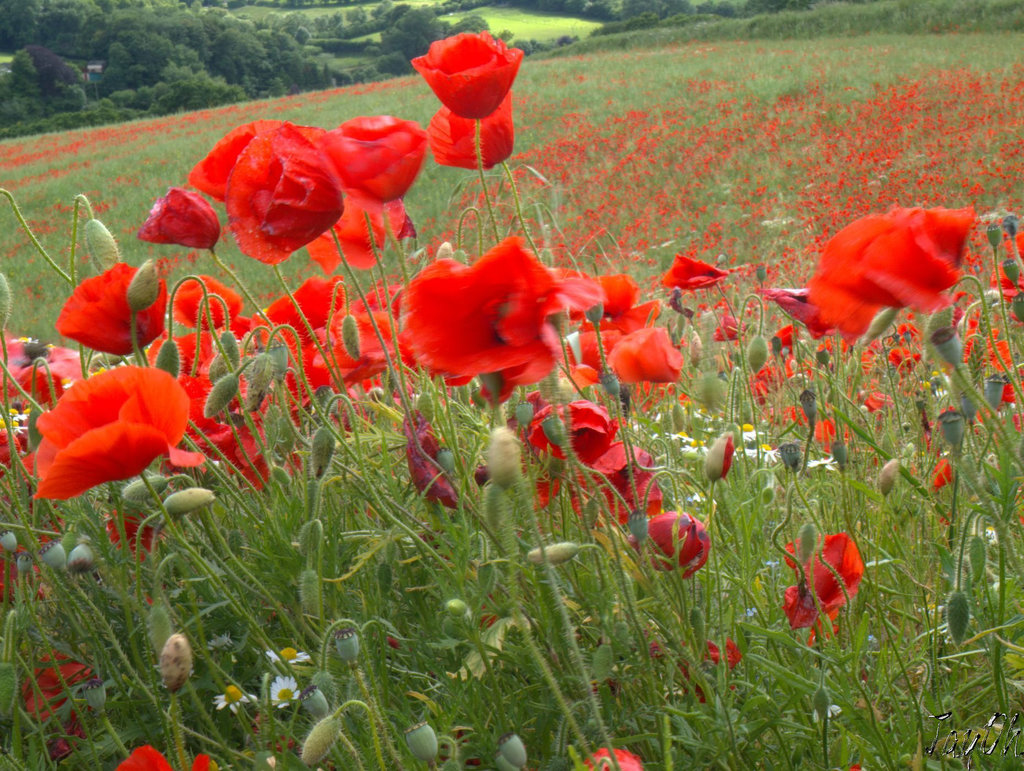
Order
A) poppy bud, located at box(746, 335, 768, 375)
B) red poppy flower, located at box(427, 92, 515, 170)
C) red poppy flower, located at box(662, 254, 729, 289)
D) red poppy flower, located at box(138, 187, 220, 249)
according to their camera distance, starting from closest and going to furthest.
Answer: red poppy flower, located at box(138, 187, 220, 249)
red poppy flower, located at box(427, 92, 515, 170)
poppy bud, located at box(746, 335, 768, 375)
red poppy flower, located at box(662, 254, 729, 289)

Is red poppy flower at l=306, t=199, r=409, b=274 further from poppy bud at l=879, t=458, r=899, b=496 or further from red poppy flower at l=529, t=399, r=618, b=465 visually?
poppy bud at l=879, t=458, r=899, b=496

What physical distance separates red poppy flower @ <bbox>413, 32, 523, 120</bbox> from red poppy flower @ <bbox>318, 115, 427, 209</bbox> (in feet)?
0.32

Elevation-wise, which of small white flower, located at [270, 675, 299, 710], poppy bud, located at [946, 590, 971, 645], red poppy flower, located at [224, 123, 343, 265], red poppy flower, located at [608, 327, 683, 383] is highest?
red poppy flower, located at [224, 123, 343, 265]

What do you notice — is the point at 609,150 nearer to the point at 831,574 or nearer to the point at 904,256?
the point at 831,574

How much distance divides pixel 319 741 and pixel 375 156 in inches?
25.4

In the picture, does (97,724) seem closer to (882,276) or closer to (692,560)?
(692,560)

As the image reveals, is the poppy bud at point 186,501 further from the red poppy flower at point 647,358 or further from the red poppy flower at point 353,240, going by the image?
the red poppy flower at point 647,358

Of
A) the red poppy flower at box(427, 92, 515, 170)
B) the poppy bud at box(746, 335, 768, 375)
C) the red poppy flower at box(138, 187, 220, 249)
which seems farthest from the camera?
the poppy bud at box(746, 335, 768, 375)

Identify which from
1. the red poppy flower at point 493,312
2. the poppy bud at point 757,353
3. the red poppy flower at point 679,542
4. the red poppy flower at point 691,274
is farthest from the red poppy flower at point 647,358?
the red poppy flower at point 493,312

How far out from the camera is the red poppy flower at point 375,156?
1033mm

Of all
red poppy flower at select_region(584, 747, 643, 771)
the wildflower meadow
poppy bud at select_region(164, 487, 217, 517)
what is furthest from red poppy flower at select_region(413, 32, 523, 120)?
red poppy flower at select_region(584, 747, 643, 771)

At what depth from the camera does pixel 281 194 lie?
3.35 feet

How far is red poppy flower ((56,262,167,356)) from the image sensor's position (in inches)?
42.4

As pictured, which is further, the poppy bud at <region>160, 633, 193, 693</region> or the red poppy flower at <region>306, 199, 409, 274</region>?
the red poppy flower at <region>306, 199, 409, 274</region>
